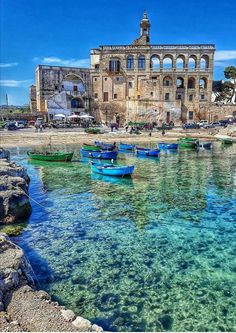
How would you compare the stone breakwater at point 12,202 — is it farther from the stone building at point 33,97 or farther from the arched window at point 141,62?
the stone building at point 33,97

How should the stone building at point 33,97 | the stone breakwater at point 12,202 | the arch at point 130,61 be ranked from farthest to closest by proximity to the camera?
the stone building at point 33,97 → the arch at point 130,61 → the stone breakwater at point 12,202

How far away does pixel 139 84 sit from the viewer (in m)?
71.9

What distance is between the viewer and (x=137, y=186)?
2367 cm

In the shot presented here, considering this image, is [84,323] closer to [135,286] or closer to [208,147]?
[135,286]

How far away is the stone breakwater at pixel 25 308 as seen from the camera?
7191mm

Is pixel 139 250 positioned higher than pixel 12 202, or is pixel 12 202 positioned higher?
pixel 12 202

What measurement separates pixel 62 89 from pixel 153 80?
19821mm

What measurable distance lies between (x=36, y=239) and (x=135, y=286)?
18.0ft

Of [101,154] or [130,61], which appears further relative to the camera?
[130,61]

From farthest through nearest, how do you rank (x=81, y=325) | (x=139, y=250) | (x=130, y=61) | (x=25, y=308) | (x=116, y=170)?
(x=130, y=61)
(x=116, y=170)
(x=139, y=250)
(x=25, y=308)
(x=81, y=325)

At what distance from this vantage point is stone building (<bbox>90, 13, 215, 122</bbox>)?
70.6 meters

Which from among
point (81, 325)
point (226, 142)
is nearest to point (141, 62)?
point (226, 142)

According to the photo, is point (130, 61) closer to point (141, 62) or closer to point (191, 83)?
point (141, 62)

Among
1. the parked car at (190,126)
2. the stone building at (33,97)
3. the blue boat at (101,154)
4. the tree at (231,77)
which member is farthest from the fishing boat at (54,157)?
the tree at (231,77)
